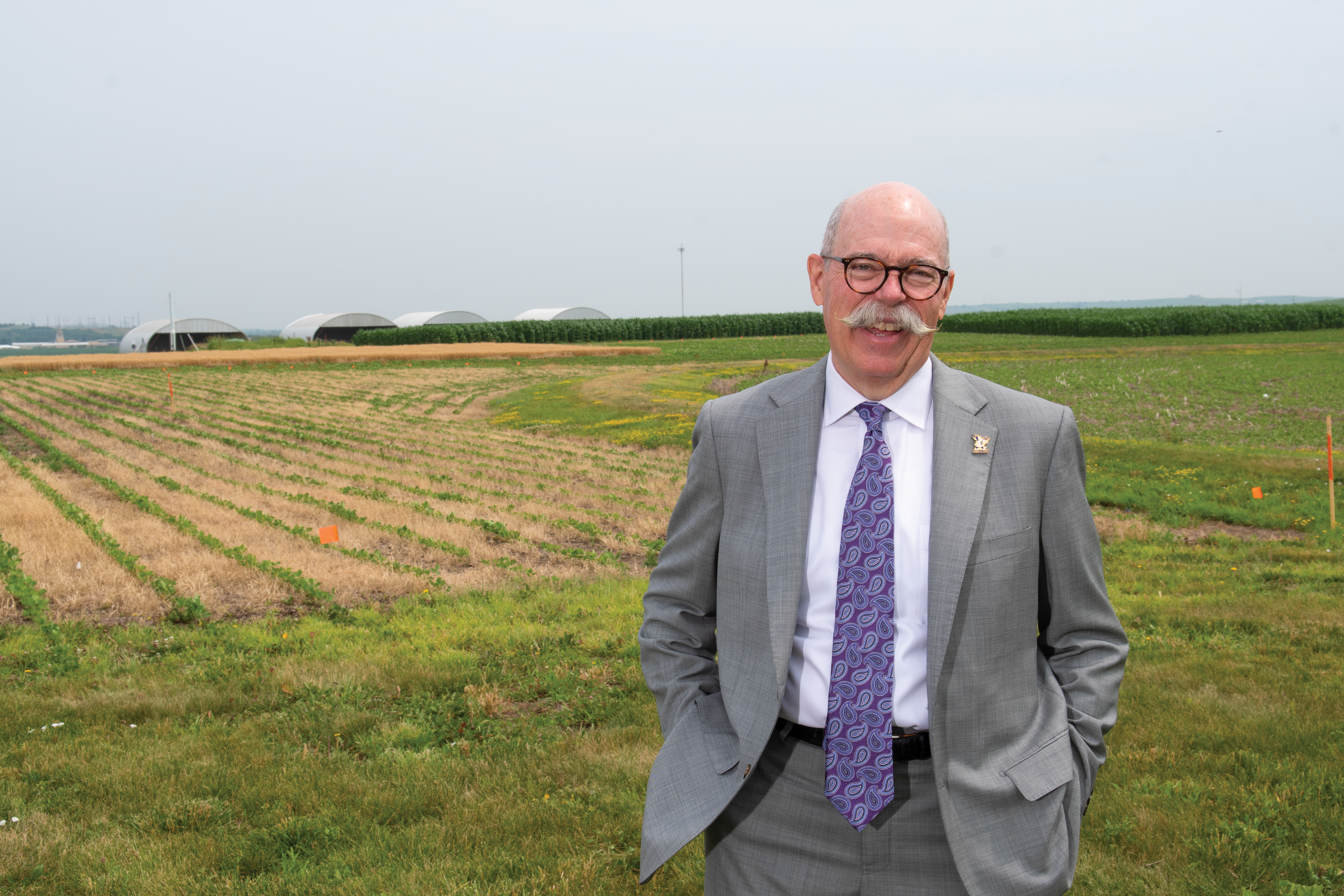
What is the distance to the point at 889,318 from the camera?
94.6 inches

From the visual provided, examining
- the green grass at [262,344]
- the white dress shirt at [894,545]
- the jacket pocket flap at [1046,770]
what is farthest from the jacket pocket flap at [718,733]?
the green grass at [262,344]

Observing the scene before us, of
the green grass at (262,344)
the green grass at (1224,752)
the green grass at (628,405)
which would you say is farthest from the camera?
the green grass at (262,344)

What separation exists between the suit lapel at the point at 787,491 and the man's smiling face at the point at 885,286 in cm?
14

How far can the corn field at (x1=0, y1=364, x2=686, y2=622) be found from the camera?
10414 mm

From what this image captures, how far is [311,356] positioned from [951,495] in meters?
64.6

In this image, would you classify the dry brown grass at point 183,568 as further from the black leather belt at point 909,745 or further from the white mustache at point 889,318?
the white mustache at point 889,318

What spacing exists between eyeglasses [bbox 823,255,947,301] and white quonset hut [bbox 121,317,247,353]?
98677 mm

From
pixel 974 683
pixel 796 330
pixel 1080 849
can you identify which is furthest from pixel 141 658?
pixel 796 330

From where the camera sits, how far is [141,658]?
791cm

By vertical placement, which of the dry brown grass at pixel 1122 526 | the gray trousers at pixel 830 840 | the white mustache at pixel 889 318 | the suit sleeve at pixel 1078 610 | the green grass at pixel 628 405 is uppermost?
the white mustache at pixel 889 318

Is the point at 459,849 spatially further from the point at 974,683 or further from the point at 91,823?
the point at 974,683

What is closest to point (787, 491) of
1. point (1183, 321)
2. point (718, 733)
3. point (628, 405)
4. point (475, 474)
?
point (718, 733)

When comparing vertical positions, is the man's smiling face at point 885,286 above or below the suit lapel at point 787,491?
above

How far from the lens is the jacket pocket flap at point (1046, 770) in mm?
2359
